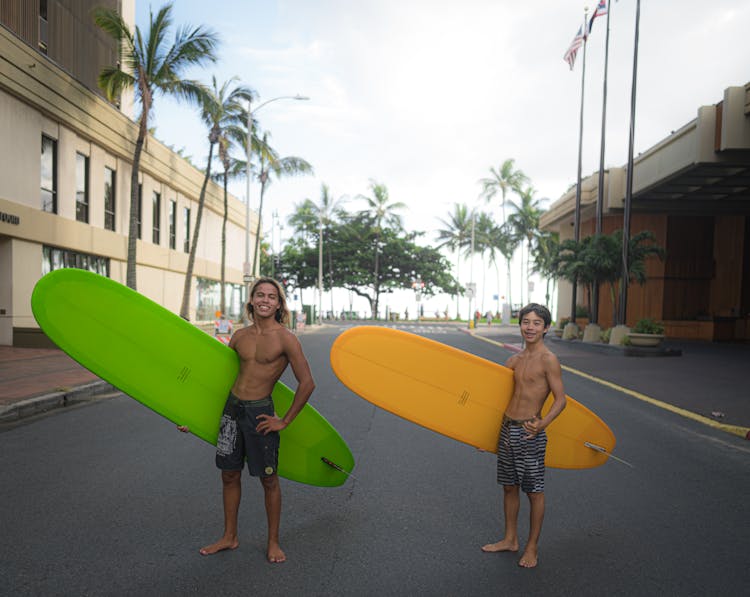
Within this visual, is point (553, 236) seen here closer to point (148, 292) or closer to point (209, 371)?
point (148, 292)

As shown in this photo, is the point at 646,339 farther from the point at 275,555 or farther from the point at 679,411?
the point at 275,555

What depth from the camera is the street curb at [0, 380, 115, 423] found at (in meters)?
6.86

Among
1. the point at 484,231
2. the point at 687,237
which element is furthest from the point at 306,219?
the point at 687,237

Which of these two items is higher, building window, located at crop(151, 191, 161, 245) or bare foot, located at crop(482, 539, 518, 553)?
building window, located at crop(151, 191, 161, 245)

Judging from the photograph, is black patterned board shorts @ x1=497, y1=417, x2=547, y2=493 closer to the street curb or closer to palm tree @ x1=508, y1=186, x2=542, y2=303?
the street curb

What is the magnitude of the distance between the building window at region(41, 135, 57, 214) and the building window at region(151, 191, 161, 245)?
7801 mm

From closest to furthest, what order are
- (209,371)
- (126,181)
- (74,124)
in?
1. (209,371)
2. (74,124)
3. (126,181)

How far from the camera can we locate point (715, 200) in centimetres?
2384

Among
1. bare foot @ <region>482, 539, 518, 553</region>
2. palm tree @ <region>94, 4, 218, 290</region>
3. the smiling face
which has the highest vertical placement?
palm tree @ <region>94, 4, 218, 290</region>

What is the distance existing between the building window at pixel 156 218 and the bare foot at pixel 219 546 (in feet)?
78.0

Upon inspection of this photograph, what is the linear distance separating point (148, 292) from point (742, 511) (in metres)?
22.9

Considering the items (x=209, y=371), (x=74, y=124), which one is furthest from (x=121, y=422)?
(x=74, y=124)

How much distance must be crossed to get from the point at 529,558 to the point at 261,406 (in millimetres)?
1670

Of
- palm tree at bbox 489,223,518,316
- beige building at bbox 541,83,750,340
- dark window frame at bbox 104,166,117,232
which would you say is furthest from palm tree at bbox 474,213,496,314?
dark window frame at bbox 104,166,117,232
